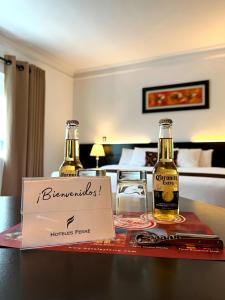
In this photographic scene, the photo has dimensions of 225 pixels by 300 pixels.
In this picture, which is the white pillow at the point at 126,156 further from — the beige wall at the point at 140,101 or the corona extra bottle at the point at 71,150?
the corona extra bottle at the point at 71,150

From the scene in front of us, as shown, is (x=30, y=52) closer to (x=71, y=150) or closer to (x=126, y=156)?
(x=126, y=156)

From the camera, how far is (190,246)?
46 cm

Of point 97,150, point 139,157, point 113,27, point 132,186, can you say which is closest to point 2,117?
point 97,150

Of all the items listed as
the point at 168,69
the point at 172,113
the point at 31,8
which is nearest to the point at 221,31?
the point at 168,69

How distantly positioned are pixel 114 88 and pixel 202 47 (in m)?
1.75

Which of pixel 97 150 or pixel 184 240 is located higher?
pixel 97 150

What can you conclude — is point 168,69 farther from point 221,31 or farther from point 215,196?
point 215,196

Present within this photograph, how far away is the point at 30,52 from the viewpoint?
3.89m

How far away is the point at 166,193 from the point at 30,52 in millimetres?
3984

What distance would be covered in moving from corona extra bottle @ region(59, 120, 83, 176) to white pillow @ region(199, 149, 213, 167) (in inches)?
130

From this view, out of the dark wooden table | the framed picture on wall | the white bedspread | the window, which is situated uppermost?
the framed picture on wall

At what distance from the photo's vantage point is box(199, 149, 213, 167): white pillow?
146 inches

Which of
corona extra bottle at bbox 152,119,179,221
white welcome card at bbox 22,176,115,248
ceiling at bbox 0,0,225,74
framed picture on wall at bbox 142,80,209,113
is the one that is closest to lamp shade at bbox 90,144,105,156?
framed picture on wall at bbox 142,80,209,113

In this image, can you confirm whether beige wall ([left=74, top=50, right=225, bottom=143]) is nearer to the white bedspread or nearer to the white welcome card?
the white bedspread
